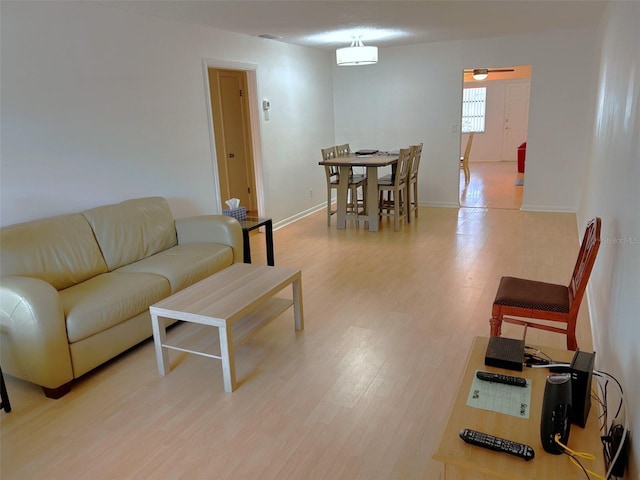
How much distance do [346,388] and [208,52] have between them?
143 inches

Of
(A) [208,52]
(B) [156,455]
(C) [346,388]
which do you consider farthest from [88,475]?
(A) [208,52]

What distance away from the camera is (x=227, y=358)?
2.39 metres

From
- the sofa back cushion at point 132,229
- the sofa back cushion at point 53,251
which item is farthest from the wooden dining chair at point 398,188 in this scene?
the sofa back cushion at point 53,251

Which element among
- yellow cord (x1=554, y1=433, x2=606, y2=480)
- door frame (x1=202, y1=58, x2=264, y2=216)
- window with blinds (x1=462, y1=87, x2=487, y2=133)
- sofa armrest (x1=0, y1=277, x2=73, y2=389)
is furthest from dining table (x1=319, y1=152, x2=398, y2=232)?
window with blinds (x1=462, y1=87, x2=487, y2=133)

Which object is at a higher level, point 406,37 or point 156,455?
point 406,37

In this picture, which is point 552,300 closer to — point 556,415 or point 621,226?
point 621,226

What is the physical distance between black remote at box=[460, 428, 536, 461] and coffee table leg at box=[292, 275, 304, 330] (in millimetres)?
1769

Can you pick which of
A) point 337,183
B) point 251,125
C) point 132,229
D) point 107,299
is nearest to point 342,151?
point 337,183

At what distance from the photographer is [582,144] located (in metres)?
5.88

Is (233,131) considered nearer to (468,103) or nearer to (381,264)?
(381,264)

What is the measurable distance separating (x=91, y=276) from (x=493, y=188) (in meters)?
7.02

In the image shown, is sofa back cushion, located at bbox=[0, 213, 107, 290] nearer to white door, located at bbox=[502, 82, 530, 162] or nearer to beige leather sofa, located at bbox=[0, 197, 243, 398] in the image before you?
beige leather sofa, located at bbox=[0, 197, 243, 398]

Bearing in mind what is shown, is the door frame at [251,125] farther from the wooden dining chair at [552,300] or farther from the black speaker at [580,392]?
the black speaker at [580,392]

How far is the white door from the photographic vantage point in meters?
11.3
